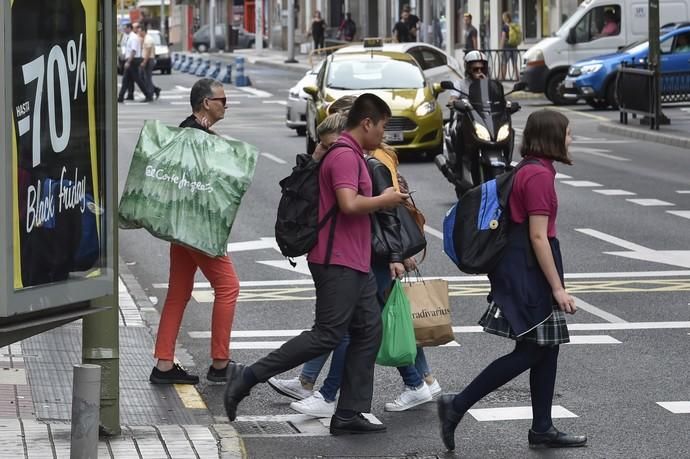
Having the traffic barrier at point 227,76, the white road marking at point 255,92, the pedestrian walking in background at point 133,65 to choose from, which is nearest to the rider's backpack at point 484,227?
the pedestrian walking in background at point 133,65

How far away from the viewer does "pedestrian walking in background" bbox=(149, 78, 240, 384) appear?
894 cm

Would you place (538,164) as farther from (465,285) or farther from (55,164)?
(465,285)

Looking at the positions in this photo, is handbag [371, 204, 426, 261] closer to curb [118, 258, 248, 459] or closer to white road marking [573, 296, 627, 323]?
curb [118, 258, 248, 459]

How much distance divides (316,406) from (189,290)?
120cm

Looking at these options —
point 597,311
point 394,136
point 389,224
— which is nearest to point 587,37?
point 394,136

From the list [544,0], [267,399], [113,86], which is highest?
[544,0]

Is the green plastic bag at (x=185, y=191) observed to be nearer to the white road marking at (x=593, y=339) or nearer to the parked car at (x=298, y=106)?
the white road marking at (x=593, y=339)

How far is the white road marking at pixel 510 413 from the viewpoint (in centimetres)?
828

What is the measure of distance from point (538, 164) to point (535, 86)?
2945 cm

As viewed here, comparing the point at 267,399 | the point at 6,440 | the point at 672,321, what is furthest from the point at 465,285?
the point at 6,440

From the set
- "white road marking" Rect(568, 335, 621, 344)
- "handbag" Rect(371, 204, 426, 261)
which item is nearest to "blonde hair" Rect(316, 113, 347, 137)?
"handbag" Rect(371, 204, 426, 261)

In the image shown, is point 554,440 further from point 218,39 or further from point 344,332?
point 218,39

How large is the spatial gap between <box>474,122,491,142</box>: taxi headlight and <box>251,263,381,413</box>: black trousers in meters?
9.38

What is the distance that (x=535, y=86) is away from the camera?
120ft
